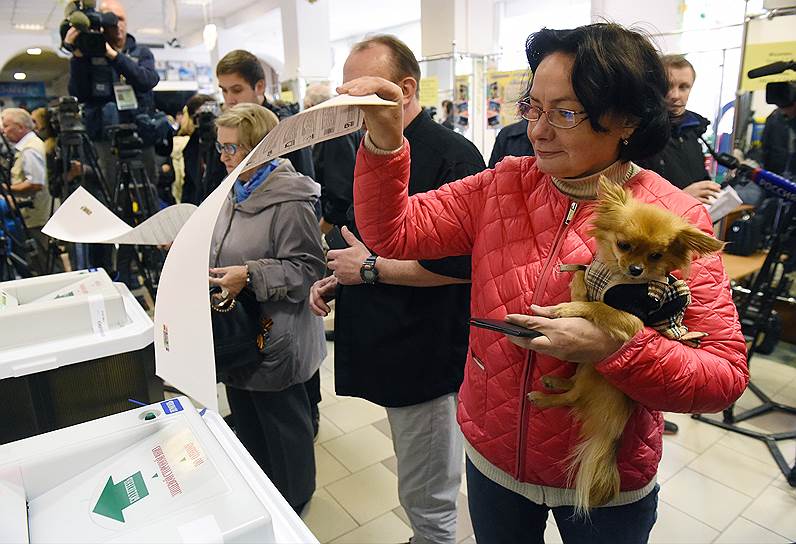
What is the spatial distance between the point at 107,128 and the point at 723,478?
3482 millimetres

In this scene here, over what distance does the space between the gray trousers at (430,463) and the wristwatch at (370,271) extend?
396 mm

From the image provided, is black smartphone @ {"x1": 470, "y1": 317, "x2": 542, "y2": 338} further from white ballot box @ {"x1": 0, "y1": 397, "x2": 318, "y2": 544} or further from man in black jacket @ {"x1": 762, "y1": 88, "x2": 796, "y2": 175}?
man in black jacket @ {"x1": 762, "y1": 88, "x2": 796, "y2": 175}

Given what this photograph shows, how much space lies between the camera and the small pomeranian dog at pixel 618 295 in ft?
2.45

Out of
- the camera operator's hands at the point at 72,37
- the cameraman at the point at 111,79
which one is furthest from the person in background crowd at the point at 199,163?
the camera operator's hands at the point at 72,37

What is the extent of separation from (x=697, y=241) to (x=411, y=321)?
839 mm

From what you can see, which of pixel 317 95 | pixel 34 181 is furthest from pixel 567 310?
pixel 34 181

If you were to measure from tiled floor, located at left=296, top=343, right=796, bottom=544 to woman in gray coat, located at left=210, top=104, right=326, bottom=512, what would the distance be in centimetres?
48

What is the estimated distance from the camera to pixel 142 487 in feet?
2.55

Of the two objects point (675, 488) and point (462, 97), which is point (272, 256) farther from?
point (462, 97)

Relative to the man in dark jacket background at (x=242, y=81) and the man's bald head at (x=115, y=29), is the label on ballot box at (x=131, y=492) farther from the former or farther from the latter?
the man's bald head at (x=115, y=29)

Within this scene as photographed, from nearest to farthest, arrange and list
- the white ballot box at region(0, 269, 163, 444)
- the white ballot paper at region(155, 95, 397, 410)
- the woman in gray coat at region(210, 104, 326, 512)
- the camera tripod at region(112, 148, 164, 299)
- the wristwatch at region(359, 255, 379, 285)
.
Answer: the white ballot paper at region(155, 95, 397, 410) < the white ballot box at region(0, 269, 163, 444) < the wristwatch at region(359, 255, 379, 285) < the woman in gray coat at region(210, 104, 326, 512) < the camera tripod at region(112, 148, 164, 299)

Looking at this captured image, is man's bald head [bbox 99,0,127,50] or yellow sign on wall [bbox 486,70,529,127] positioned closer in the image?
man's bald head [bbox 99,0,127,50]

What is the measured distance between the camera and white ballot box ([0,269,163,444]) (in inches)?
46.0

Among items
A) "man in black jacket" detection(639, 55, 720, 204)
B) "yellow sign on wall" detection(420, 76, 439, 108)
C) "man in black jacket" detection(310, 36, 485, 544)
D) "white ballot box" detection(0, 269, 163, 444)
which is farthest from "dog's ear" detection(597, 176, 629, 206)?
"yellow sign on wall" detection(420, 76, 439, 108)
